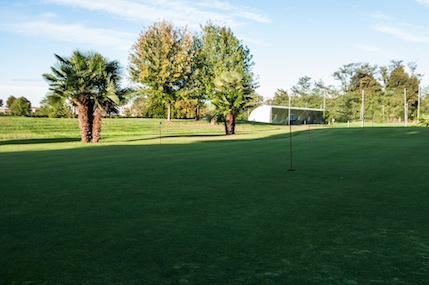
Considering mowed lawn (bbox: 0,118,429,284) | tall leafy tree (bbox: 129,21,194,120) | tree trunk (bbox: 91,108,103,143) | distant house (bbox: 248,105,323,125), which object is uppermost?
tall leafy tree (bbox: 129,21,194,120)

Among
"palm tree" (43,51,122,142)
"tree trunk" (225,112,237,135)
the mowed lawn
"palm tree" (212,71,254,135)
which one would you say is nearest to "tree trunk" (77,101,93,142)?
"palm tree" (43,51,122,142)

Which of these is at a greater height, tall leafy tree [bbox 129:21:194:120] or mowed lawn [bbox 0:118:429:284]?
tall leafy tree [bbox 129:21:194:120]

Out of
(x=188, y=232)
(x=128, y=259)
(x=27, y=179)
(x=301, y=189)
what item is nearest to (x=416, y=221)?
(x=301, y=189)

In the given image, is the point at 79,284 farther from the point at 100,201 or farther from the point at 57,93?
the point at 57,93

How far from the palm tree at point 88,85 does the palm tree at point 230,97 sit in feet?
43.3

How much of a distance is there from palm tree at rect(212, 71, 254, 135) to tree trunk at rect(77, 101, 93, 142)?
1474cm

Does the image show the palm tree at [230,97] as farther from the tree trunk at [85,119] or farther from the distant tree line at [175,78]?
the tree trunk at [85,119]

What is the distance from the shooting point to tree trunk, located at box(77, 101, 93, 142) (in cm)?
2791

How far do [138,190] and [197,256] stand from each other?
158 inches

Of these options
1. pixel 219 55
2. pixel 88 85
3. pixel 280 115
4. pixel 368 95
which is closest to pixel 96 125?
pixel 88 85

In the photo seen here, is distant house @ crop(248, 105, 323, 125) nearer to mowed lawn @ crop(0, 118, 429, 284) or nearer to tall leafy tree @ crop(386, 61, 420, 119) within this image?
tall leafy tree @ crop(386, 61, 420, 119)

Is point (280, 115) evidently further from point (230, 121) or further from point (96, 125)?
point (96, 125)

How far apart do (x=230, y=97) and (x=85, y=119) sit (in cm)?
1604

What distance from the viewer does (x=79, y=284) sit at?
3105mm
